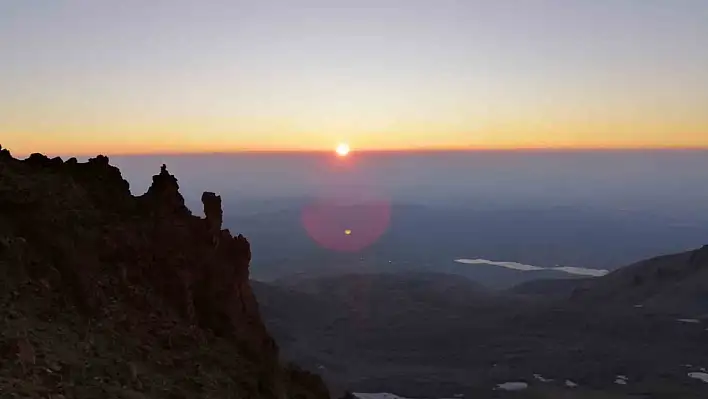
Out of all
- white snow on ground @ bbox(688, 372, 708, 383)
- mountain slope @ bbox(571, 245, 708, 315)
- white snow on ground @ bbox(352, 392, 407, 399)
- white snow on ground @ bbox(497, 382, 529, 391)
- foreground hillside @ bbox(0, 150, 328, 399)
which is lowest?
white snow on ground @ bbox(352, 392, 407, 399)

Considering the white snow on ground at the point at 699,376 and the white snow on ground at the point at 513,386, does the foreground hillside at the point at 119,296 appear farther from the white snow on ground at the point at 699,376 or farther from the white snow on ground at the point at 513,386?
the white snow on ground at the point at 699,376

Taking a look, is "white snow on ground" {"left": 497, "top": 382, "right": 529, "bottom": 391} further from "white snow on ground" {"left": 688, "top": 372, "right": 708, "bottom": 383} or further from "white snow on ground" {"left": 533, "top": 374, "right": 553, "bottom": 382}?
"white snow on ground" {"left": 688, "top": 372, "right": 708, "bottom": 383}

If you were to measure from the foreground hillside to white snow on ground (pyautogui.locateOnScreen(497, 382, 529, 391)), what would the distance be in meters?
41.0

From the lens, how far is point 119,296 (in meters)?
20.0

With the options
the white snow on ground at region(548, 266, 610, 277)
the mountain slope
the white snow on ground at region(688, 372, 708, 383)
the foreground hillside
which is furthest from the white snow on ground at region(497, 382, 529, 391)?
the white snow on ground at region(548, 266, 610, 277)

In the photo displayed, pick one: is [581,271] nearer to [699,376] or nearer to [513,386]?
[699,376]

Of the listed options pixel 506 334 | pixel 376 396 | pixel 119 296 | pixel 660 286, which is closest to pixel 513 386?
pixel 376 396

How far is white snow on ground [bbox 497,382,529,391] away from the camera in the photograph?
66.3 m

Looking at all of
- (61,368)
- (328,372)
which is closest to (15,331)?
(61,368)

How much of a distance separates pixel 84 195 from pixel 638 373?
210 feet

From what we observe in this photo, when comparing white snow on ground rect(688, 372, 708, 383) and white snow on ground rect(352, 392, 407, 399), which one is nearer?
white snow on ground rect(352, 392, 407, 399)

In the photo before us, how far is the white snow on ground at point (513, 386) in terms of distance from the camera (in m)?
66.3

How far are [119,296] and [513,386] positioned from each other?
54.5 meters

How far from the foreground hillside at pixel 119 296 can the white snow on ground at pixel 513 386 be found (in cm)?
4099
